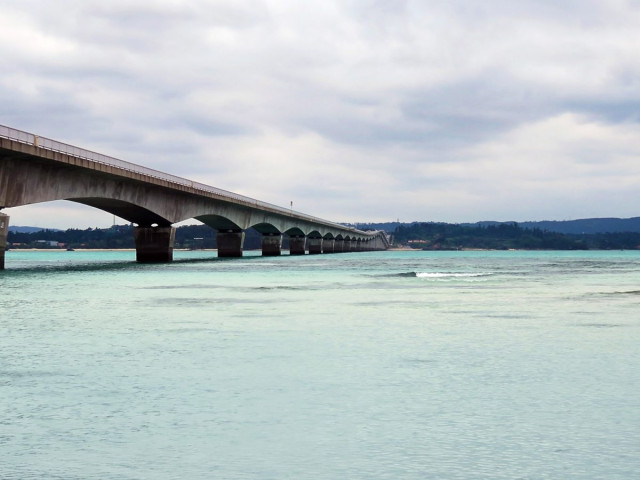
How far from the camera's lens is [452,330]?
20.6 m

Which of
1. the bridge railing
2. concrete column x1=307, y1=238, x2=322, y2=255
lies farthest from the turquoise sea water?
concrete column x1=307, y1=238, x2=322, y2=255

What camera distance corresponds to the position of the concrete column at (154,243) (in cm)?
8588

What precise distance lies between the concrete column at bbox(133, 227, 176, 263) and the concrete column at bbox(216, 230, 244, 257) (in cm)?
2894

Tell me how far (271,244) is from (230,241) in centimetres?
2848

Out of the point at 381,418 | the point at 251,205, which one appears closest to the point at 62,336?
the point at 381,418

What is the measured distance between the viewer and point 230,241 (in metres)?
118

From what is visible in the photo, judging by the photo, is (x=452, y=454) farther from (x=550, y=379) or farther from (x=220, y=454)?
(x=550, y=379)

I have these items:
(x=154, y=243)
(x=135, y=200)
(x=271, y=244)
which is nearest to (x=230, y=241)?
(x=271, y=244)

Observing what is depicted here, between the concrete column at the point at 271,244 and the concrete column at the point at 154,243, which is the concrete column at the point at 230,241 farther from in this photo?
the concrete column at the point at 154,243

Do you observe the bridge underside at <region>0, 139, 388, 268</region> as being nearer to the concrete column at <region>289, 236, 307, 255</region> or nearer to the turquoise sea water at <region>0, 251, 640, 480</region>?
the turquoise sea water at <region>0, 251, 640, 480</region>

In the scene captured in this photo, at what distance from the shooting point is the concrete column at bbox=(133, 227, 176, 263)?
282ft

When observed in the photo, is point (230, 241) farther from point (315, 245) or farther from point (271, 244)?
point (315, 245)

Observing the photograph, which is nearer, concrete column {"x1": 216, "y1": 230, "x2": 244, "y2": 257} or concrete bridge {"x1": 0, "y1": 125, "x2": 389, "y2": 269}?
concrete bridge {"x1": 0, "y1": 125, "x2": 389, "y2": 269}

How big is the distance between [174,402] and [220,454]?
2.94m
